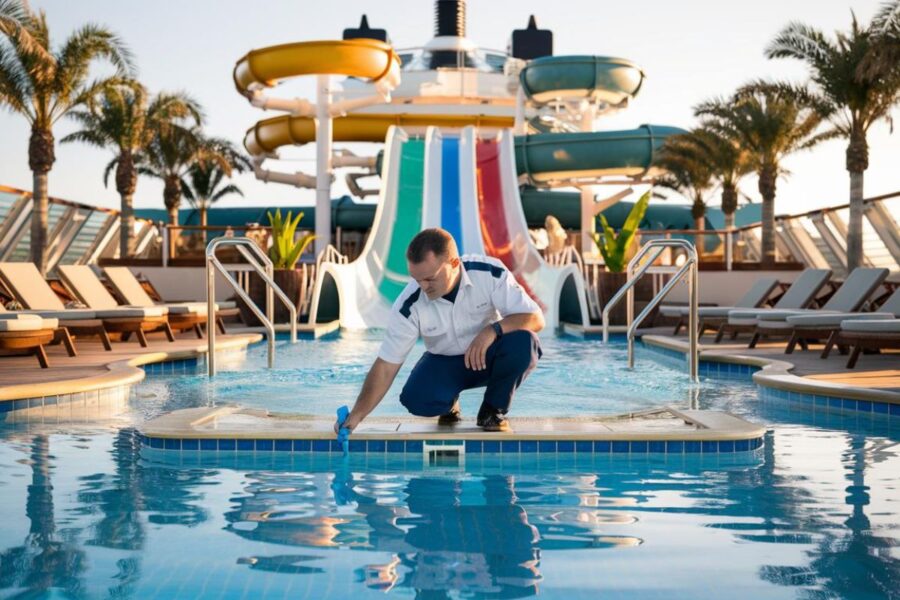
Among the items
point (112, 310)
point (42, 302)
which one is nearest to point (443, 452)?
point (112, 310)

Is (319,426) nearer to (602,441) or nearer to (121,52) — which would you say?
(602,441)

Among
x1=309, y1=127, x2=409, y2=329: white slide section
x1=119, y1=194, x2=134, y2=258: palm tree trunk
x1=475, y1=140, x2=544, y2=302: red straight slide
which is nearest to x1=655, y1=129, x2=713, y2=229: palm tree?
x1=475, y1=140, x2=544, y2=302: red straight slide

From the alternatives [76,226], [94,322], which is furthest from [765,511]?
[76,226]

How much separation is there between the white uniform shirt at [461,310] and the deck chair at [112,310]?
6.43m

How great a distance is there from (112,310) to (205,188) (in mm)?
30027

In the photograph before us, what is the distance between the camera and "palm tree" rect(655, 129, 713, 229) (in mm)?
25798

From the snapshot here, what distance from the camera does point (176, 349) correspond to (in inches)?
396

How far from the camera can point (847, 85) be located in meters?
18.4

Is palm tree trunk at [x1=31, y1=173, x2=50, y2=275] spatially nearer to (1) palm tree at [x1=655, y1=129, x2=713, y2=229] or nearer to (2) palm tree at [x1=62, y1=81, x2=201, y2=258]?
(2) palm tree at [x1=62, y1=81, x2=201, y2=258]

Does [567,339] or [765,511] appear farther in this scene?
[567,339]

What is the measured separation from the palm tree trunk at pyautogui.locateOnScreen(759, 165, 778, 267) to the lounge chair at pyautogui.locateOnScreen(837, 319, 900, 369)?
11.9 m

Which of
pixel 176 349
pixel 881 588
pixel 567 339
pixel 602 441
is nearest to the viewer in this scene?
pixel 881 588

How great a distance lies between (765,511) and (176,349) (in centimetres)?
730

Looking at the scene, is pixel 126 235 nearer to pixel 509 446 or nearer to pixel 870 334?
pixel 870 334
